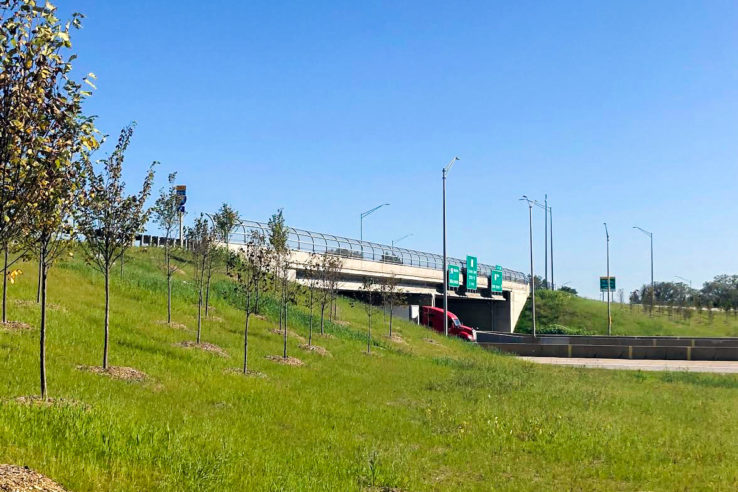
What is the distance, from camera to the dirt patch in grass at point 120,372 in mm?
14266

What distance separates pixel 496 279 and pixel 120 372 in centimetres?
6500

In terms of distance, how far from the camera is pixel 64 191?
9.87 m

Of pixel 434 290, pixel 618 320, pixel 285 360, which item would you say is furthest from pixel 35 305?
pixel 618 320

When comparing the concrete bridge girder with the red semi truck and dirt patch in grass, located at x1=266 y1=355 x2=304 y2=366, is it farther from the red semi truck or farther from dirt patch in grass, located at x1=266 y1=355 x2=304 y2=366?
dirt patch in grass, located at x1=266 y1=355 x2=304 y2=366

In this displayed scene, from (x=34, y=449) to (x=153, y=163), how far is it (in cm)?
983

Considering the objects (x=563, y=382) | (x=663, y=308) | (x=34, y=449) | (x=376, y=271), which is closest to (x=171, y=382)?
(x=34, y=449)

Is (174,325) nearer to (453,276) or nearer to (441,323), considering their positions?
(441,323)

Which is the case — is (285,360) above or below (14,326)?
below

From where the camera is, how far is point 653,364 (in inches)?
1670

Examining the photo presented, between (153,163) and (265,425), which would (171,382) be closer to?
(265,425)

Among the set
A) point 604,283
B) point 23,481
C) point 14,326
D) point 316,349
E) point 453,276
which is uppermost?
point 453,276

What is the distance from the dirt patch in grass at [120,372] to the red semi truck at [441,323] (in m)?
41.2

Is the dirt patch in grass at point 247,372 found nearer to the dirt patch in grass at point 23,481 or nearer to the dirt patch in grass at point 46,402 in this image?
the dirt patch in grass at point 46,402

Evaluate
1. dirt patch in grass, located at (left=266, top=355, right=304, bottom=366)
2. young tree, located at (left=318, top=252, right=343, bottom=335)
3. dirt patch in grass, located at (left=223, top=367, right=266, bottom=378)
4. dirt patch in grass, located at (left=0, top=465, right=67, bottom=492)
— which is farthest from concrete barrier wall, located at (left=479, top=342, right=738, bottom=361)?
dirt patch in grass, located at (left=0, top=465, right=67, bottom=492)
